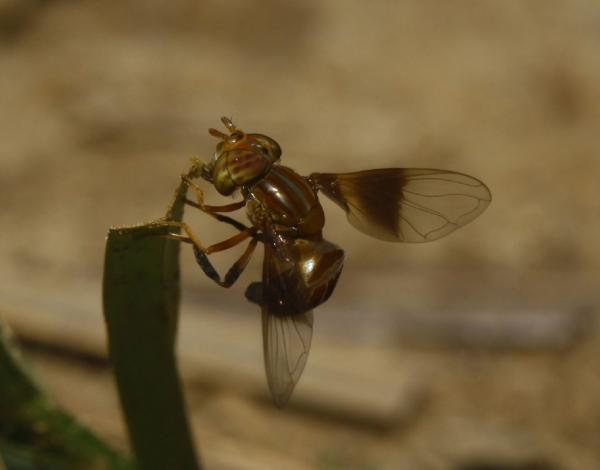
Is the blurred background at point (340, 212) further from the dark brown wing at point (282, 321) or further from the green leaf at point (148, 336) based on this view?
the dark brown wing at point (282, 321)

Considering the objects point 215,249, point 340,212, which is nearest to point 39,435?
point 215,249

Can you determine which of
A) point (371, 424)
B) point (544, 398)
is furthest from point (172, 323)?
point (544, 398)

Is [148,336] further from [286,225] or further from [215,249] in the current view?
[286,225]

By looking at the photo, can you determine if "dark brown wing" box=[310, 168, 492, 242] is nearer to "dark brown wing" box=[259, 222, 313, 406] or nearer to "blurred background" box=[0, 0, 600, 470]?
"dark brown wing" box=[259, 222, 313, 406]

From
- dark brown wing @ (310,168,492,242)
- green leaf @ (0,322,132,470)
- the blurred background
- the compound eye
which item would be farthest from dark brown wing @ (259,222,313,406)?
the blurred background

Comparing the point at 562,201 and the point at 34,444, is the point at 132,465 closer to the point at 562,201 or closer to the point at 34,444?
the point at 34,444

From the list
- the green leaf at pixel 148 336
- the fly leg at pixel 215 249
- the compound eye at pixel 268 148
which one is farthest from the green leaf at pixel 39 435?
the compound eye at pixel 268 148
